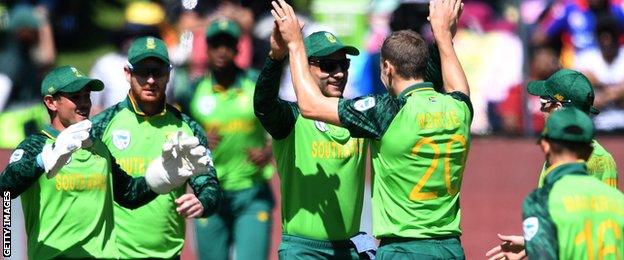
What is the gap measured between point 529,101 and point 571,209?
24.6 feet

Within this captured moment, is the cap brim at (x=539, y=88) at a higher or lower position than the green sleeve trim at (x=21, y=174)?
higher

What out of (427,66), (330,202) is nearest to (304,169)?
(330,202)

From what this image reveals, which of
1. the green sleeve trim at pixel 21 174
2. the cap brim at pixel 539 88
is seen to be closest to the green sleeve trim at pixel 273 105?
the green sleeve trim at pixel 21 174

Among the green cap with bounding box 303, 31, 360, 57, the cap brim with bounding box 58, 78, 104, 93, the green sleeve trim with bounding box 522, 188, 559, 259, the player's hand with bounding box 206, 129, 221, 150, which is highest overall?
the green cap with bounding box 303, 31, 360, 57

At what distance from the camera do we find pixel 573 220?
19.8 ft

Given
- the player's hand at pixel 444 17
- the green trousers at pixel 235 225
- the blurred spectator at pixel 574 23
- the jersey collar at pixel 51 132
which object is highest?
the blurred spectator at pixel 574 23

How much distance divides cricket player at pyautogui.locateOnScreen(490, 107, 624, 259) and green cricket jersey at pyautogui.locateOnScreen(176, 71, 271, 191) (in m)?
5.00

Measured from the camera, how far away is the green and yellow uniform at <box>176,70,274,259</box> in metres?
10.8

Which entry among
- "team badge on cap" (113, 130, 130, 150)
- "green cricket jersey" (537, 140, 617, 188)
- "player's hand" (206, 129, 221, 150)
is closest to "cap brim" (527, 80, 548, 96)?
"green cricket jersey" (537, 140, 617, 188)

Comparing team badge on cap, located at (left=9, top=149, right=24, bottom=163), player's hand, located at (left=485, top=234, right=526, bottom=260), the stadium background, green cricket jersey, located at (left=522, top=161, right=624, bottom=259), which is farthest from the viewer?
the stadium background

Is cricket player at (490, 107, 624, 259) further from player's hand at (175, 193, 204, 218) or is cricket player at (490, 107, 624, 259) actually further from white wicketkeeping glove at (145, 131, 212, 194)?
player's hand at (175, 193, 204, 218)

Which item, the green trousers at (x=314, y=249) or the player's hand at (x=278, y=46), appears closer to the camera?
the player's hand at (x=278, y=46)

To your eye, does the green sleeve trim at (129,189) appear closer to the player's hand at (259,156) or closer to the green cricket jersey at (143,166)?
the green cricket jersey at (143,166)

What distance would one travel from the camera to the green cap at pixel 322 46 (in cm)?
842
